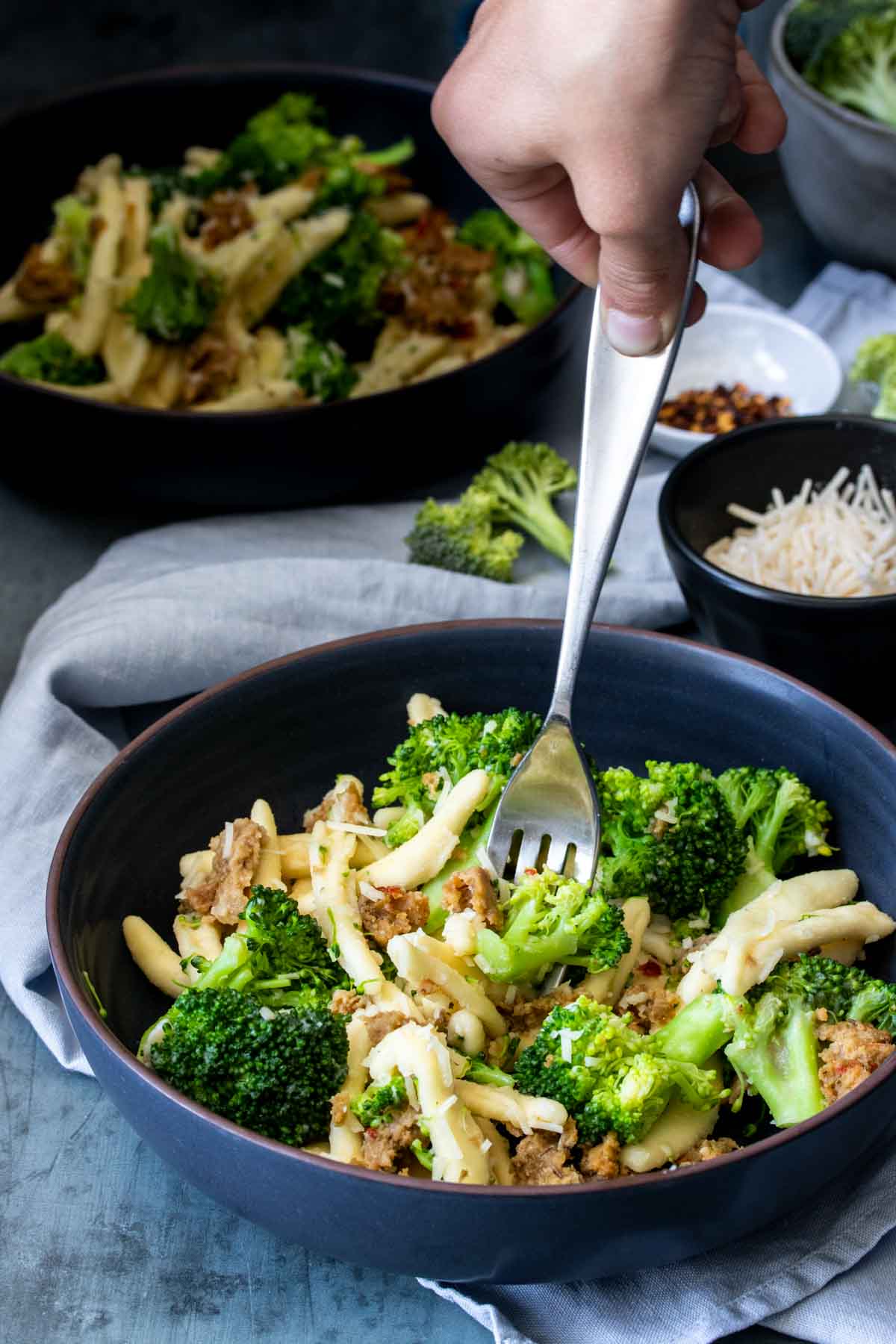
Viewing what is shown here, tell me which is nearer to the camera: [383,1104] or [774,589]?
[383,1104]

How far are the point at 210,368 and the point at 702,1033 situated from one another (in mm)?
1684

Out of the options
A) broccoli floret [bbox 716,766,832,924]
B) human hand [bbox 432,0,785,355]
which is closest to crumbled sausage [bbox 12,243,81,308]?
human hand [bbox 432,0,785,355]

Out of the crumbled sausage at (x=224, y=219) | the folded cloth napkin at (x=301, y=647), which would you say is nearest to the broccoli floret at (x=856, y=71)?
the folded cloth napkin at (x=301, y=647)

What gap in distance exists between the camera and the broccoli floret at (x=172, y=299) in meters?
2.76

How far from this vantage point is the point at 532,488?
2.66 metres

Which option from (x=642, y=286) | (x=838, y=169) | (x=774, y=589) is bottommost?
(x=774, y=589)

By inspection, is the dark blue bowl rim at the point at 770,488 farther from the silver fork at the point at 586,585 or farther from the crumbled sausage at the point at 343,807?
the crumbled sausage at the point at 343,807

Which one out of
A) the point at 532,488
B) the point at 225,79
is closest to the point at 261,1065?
the point at 532,488

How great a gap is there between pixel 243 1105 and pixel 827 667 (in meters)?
1.08

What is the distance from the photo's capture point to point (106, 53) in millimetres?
3816

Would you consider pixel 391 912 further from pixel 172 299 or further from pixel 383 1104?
pixel 172 299

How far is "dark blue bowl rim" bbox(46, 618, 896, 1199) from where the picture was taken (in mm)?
1315

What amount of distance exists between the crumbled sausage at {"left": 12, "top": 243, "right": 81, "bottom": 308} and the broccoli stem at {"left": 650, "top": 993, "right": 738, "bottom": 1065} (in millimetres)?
1991

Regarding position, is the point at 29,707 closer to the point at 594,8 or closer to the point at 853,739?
the point at 853,739
